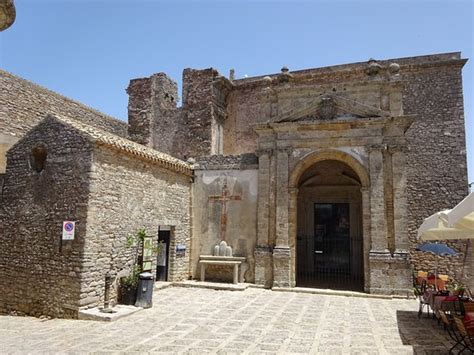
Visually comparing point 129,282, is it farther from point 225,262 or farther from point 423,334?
point 423,334

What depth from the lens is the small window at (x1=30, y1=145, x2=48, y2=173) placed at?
31.6 ft

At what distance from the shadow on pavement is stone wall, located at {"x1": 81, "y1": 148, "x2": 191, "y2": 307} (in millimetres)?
6721

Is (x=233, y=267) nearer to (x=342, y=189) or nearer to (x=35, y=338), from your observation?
(x=342, y=189)

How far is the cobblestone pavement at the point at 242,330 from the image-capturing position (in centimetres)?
627

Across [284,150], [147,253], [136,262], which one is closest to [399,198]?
[284,150]

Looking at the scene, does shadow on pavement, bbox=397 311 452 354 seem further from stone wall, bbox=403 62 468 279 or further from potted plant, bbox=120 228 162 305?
stone wall, bbox=403 62 468 279

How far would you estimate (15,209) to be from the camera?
9703mm

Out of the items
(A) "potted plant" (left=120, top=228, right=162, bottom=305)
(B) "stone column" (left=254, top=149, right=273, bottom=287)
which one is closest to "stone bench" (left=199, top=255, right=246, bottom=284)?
(B) "stone column" (left=254, top=149, right=273, bottom=287)

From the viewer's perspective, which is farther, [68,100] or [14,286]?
[68,100]

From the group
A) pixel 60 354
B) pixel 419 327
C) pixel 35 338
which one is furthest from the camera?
pixel 419 327

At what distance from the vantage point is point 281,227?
12.3 m

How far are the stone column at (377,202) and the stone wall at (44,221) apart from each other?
27.4 ft

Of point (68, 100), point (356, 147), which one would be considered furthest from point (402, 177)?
point (68, 100)

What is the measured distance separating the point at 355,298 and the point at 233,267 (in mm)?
4031
